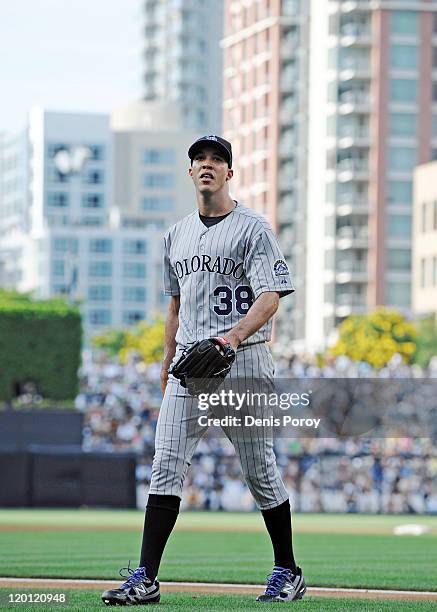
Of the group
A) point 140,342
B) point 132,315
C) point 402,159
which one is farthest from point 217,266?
point 132,315

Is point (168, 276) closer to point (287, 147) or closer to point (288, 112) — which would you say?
point (287, 147)

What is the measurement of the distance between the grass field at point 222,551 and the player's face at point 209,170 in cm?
191

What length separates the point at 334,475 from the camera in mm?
29031

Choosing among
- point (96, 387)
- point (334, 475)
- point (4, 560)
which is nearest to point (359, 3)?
point (96, 387)

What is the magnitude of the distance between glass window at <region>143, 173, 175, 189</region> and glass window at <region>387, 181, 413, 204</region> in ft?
203

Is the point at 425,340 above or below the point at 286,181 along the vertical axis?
→ below

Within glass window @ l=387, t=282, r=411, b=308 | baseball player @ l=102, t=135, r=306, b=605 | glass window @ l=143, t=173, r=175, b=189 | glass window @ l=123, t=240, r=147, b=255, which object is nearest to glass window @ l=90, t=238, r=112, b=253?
glass window @ l=123, t=240, r=147, b=255

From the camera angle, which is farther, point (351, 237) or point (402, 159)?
point (402, 159)

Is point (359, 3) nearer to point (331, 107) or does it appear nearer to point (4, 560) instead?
point (331, 107)

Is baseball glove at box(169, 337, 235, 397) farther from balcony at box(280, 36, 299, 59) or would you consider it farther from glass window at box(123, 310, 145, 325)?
glass window at box(123, 310, 145, 325)

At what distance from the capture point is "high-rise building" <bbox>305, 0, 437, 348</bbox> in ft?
318

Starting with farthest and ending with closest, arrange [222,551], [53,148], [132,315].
Answer: 1. [132,315]
2. [53,148]
3. [222,551]

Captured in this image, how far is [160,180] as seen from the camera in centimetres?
15838

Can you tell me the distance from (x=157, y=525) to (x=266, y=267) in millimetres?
1281
